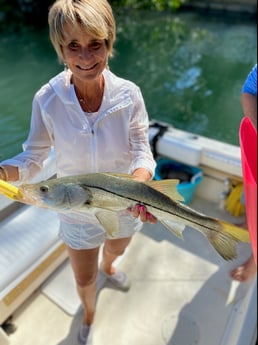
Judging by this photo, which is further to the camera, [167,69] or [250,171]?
[167,69]

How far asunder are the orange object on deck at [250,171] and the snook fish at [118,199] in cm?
25

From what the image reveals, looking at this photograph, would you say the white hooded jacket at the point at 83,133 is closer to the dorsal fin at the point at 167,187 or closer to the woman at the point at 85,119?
the woman at the point at 85,119

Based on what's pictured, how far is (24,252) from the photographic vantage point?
5.63 ft

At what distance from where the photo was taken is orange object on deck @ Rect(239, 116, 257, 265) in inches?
29.3

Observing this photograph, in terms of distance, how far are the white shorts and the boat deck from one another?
28.0 inches

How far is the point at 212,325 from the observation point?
1.83 meters

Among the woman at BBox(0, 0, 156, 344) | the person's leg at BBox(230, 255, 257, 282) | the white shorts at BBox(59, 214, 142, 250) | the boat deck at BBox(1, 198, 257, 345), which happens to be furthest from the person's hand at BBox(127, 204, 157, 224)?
the person's leg at BBox(230, 255, 257, 282)

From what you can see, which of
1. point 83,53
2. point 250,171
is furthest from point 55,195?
point 250,171

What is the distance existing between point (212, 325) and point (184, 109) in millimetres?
4039

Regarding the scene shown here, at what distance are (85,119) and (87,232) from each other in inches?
19.6

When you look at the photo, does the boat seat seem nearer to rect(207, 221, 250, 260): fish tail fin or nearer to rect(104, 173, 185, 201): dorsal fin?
rect(104, 173, 185, 201): dorsal fin

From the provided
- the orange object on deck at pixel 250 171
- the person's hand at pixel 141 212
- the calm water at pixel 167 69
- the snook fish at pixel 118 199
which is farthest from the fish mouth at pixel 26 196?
the orange object on deck at pixel 250 171

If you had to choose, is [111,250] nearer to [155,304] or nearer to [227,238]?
[155,304]

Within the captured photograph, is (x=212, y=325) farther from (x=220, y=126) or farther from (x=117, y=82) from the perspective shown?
(x=220, y=126)
